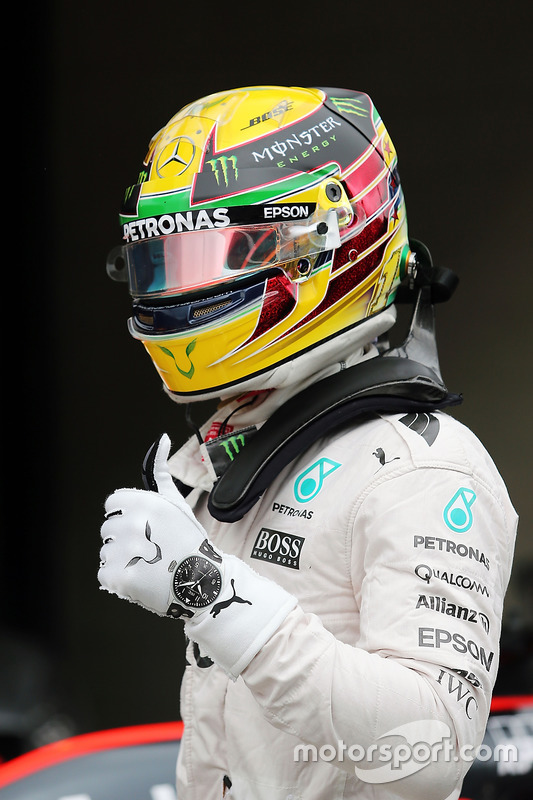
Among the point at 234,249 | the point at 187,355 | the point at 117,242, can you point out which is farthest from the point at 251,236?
the point at 117,242

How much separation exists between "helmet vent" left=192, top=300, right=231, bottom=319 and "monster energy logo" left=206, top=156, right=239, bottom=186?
0.17 meters

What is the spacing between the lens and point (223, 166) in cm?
130

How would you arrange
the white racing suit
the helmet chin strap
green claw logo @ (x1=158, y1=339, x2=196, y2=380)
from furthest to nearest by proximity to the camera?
green claw logo @ (x1=158, y1=339, x2=196, y2=380)
the helmet chin strap
the white racing suit

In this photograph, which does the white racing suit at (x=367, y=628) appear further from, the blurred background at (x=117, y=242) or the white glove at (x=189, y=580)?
the blurred background at (x=117, y=242)

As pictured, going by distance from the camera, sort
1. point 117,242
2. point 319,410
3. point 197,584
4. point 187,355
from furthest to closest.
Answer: point 117,242
point 187,355
point 319,410
point 197,584

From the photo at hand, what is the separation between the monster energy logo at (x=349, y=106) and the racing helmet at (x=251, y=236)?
1 centimetres

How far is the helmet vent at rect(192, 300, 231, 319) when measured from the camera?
1.30 metres

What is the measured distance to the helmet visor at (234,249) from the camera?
129 cm

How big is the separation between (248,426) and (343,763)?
522 millimetres

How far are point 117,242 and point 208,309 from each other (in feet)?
7.69

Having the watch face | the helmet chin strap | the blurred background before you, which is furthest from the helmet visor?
the blurred background

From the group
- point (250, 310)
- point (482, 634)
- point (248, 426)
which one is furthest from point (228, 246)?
point (482, 634)

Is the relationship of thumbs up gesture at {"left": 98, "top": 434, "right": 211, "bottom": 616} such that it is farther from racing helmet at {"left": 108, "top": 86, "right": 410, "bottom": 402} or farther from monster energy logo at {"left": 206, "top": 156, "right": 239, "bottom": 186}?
monster energy logo at {"left": 206, "top": 156, "right": 239, "bottom": 186}

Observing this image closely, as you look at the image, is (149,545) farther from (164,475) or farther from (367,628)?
(367,628)
